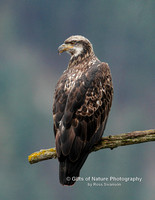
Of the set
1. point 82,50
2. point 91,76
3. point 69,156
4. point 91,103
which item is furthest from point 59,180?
point 82,50

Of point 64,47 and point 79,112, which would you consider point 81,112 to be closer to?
point 79,112

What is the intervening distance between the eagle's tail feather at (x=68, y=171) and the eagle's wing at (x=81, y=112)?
0.14 m

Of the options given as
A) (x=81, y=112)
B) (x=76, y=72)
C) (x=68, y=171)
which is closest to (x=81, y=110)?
(x=81, y=112)

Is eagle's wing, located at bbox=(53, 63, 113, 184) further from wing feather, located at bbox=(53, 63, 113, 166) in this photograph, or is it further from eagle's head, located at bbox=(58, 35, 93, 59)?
eagle's head, located at bbox=(58, 35, 93, 59)

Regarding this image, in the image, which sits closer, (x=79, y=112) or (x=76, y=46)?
(x=79, y=112)

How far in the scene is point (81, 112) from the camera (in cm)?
895

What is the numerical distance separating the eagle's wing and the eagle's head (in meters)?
0.83

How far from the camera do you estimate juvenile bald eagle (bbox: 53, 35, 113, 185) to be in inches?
347

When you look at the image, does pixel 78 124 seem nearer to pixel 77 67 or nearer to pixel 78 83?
pixel 78 83

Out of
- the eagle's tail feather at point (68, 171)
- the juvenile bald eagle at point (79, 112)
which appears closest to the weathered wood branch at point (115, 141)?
the juvenile bald eagle at point (79, 112)

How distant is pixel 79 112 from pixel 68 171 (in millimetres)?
1560

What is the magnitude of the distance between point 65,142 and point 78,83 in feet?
5.53

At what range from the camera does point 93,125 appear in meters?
9.16

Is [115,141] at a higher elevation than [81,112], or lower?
lower
